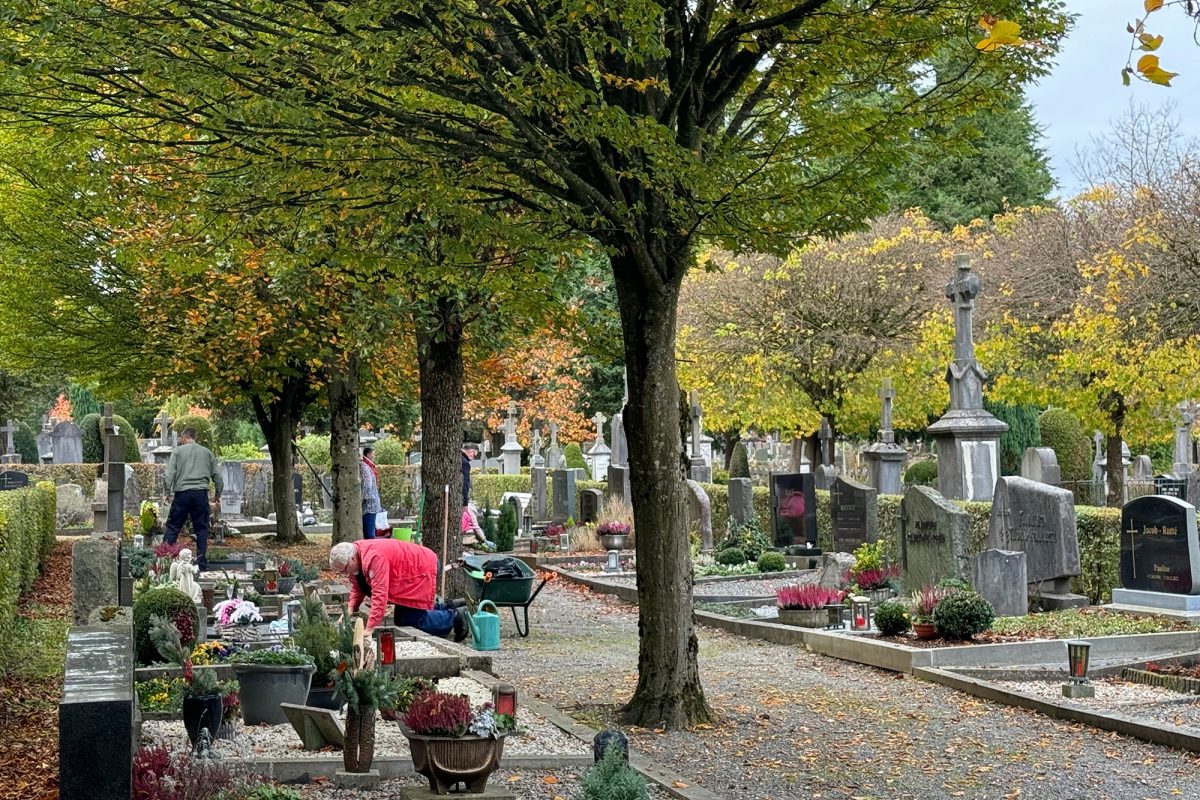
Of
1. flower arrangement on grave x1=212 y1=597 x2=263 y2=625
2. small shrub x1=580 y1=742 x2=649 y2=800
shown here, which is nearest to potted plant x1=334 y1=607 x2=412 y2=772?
small shrub x1=580 y1=742 x2=649 y2=800

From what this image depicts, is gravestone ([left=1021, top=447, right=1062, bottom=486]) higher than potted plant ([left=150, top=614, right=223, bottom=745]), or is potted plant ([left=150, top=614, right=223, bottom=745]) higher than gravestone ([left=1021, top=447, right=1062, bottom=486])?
gravestone ([left=1021, top=447, right=1062, bottom=486])

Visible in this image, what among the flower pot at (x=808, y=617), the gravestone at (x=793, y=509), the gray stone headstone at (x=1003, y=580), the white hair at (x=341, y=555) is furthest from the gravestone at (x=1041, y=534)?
the white hair at (x=341, y=555)

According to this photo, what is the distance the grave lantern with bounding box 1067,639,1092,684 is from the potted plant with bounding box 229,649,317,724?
6301mm

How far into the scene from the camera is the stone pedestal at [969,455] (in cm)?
2169

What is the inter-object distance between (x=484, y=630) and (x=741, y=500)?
39.8ft

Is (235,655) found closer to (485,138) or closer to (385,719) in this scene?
(385,719)

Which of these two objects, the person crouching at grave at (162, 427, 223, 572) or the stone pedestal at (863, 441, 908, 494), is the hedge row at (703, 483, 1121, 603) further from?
the person crouching at grave at (162, 427, 223, 572)

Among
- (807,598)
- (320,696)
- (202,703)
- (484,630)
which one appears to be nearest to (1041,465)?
(807,598)

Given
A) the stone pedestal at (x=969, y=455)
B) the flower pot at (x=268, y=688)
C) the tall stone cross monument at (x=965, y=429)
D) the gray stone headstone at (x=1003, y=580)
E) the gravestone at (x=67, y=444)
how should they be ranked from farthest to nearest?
the gravestone at (x=67, y=444)
the tall stone cross monument at (x=965, y=429)
the stone pedestal at (x=969, y=455)
the gray stone headstone at (x=1003, y=580)
the flower pot at (x=268, y=688)

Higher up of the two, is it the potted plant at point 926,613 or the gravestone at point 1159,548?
the gravestone at point 1159,548

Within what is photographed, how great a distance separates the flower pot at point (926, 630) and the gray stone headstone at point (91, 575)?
804cm

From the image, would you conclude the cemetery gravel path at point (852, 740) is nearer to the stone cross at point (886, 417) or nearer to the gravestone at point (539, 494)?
the stone cross at point (886, 417)

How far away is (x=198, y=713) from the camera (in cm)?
862

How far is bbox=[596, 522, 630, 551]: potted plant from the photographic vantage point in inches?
1033
